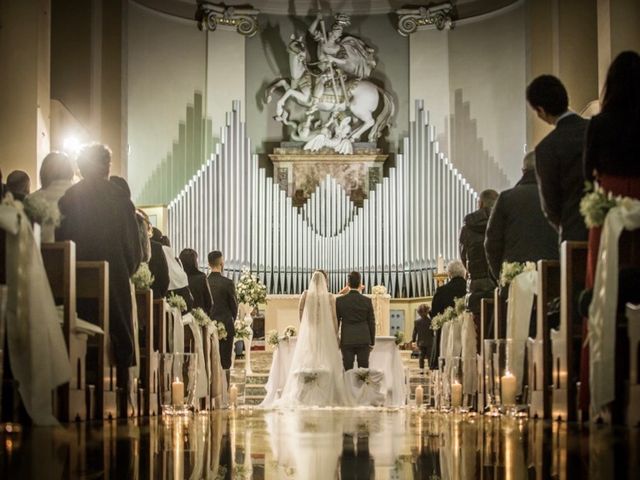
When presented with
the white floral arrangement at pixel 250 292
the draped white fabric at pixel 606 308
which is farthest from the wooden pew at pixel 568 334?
the white floral arrangement at pixel 250 292

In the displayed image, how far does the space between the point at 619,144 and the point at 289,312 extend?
1296 cm

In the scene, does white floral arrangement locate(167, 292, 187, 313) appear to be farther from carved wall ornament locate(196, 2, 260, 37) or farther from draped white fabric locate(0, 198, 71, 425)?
carved wall ornament locate(196, 2, 260, 37)

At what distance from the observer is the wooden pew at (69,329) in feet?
20.1

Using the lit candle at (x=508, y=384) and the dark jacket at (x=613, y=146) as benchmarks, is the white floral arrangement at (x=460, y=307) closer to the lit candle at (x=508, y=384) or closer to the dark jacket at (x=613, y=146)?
the lit candle at (x=508, y=384)

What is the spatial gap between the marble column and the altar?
645 centimetres

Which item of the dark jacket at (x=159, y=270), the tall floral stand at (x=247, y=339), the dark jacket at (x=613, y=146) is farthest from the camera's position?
the tall floral stand at (x=247, y=339)

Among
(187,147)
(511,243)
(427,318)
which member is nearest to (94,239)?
Answer: (511,243)

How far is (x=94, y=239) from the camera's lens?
7129 mm

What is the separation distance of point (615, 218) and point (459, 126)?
14.2 meters

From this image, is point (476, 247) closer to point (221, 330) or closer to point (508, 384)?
point (221, 330)

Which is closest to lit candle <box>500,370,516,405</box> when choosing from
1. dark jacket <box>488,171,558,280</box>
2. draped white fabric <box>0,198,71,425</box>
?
dark jacket <box>488,171,558,280</box>

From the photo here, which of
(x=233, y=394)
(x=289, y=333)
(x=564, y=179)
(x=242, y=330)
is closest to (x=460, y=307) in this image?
(x=233, y=394)

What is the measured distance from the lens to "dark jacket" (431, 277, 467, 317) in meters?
11.6

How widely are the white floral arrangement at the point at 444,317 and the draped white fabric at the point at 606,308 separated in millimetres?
5400
